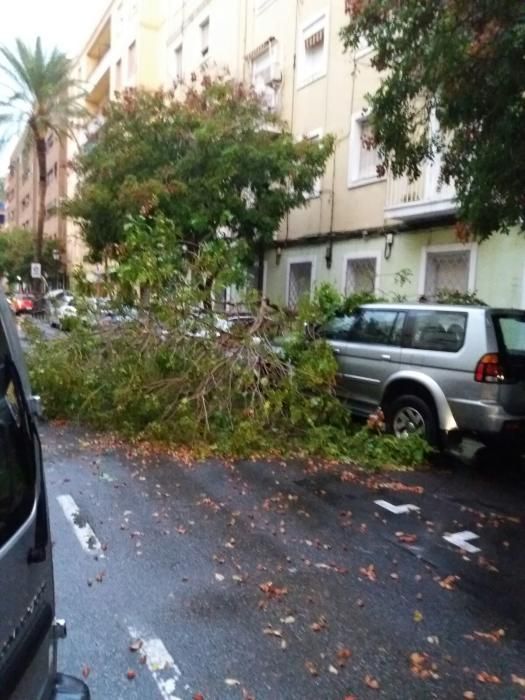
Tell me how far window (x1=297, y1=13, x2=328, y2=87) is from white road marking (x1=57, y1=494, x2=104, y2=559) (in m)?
14.3

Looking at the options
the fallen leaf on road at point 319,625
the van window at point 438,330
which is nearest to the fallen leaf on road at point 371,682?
the fallen leaf on road at point 319,625

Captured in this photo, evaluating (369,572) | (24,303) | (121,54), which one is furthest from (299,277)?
(121,54)

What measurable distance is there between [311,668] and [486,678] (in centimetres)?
85

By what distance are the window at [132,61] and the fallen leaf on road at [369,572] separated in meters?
29.9

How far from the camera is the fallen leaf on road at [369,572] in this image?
4383 mm

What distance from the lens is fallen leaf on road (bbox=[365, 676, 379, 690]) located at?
10.3ft

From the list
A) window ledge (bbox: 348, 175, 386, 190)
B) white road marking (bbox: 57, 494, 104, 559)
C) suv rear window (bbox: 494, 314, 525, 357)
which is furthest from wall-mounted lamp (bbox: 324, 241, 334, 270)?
white road marking (bbox: 57, 494, 104, 559)

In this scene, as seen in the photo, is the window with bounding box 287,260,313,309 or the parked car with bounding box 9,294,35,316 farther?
the window with bounding box 287,260,313,309

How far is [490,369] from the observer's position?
6988 millimetres

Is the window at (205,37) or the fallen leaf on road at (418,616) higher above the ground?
the window at (205,37)

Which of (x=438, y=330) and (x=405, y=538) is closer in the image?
(x=405, y=538)

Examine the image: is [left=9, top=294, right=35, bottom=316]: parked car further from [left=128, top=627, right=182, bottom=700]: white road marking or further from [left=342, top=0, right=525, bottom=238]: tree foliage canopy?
[left=128, top=627, right=182, bottom=700]: white road marking

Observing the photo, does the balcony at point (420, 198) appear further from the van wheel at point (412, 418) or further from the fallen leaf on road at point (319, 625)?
the fallen leaf on road at point (319, 625)

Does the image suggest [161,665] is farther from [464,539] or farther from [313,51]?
[313,51]
